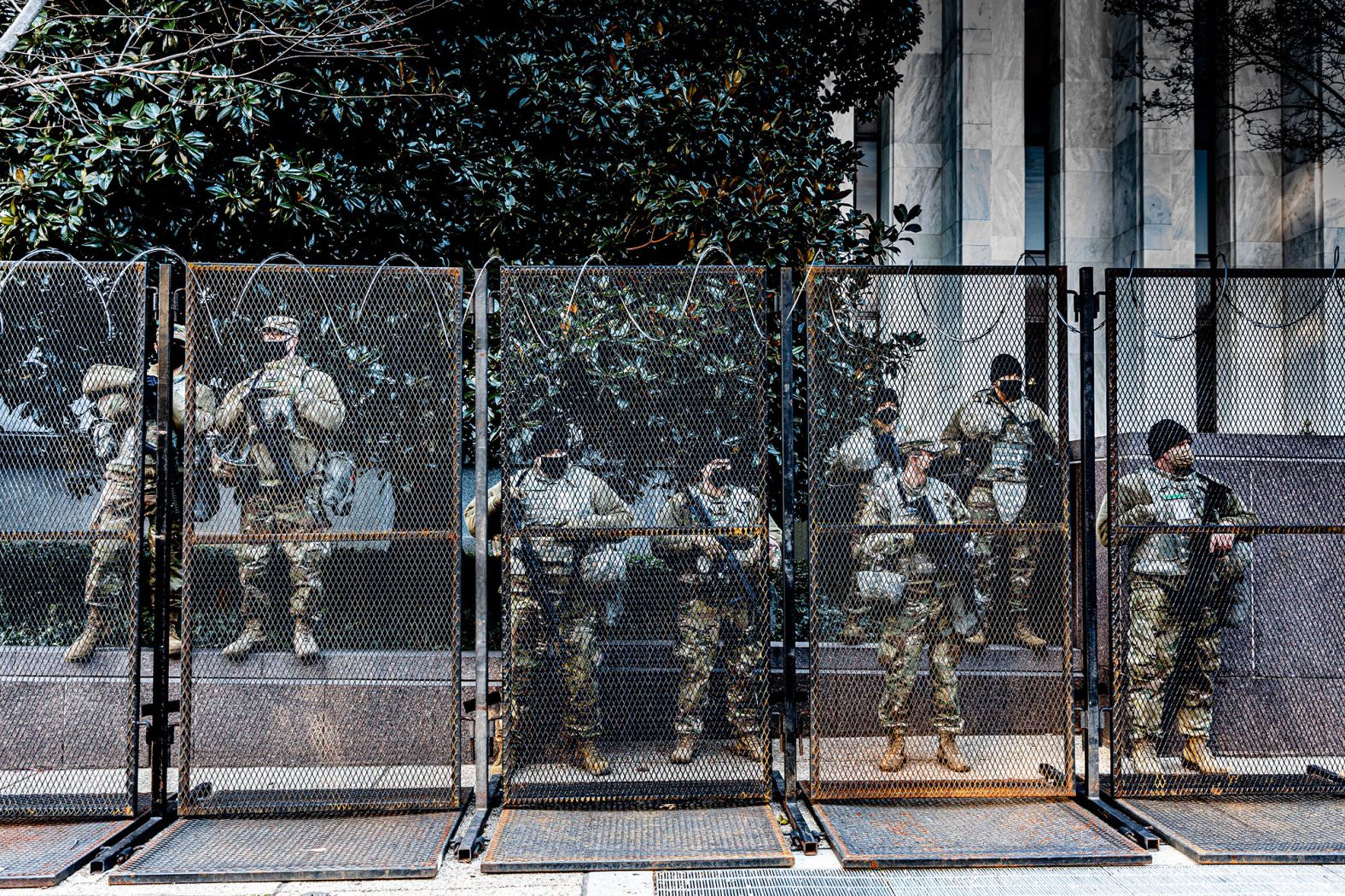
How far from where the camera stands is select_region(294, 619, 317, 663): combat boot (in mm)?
4699

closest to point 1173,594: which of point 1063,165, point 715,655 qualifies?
point 715,655

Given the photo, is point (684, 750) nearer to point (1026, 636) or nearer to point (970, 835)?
point (970, 835)

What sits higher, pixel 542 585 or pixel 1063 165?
pixel 1063 165

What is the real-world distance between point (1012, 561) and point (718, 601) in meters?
1.59

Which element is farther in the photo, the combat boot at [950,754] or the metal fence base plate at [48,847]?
the combat boot at [950,754]

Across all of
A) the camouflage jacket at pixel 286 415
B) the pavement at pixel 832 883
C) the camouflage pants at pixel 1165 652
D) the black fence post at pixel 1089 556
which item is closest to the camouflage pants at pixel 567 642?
the pavement at pixel 832 883

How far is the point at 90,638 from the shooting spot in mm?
4703

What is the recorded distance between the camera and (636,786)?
464 cm

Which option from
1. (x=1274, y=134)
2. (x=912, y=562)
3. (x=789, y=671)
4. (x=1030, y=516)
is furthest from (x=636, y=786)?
(x=1274, y=134)

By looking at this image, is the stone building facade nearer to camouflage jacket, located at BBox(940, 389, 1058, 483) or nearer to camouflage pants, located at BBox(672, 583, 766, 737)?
camouflage jacket, located at BBox(940, 389, 1058, 483)

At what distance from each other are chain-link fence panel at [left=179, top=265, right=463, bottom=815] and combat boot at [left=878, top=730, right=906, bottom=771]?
2293mm

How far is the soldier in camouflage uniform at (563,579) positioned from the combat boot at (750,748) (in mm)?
707

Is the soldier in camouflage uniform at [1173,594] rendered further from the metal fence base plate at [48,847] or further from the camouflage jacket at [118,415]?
the metal fence base plate at [48,847]

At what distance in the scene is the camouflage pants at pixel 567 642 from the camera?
4723 mm
